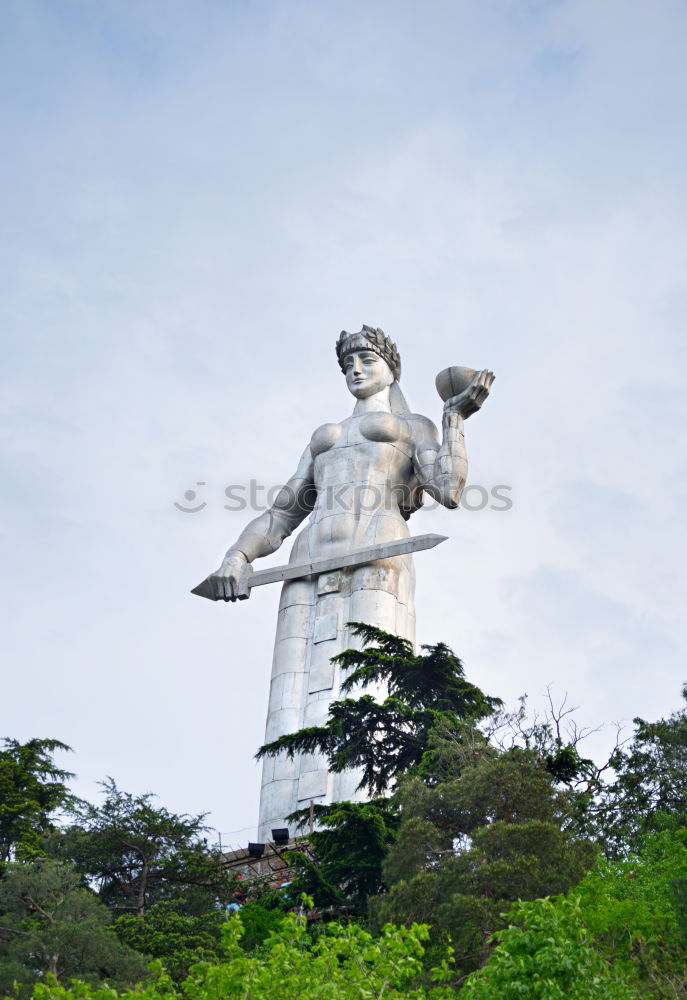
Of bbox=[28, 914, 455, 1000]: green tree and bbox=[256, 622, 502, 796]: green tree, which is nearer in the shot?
bbox=[28, 914, 455, 1000]: green tree

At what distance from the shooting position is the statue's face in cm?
2517

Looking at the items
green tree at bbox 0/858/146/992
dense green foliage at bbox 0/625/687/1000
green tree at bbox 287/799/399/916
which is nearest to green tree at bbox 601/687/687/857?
dense green foliage at bbox 0/625/687/1000

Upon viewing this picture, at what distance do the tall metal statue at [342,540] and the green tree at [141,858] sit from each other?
3529 mm

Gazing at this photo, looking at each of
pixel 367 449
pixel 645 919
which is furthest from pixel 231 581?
pixel 645 919

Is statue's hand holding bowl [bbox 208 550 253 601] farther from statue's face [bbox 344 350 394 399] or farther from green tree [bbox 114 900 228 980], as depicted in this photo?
green tree [bbox 114 900 228 980]

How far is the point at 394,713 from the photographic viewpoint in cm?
1784

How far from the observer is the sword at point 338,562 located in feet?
74.4

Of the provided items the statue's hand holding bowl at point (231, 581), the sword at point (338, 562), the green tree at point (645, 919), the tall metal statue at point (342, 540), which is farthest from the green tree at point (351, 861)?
the statue's hand holding bowl at point (231, 581)

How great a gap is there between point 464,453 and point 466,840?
9222 mm

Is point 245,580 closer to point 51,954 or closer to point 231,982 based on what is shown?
point 51,954

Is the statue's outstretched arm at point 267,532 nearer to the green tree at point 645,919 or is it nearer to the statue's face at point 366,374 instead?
the statue's face at point 366,374

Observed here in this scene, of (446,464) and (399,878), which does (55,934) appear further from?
(446,464)

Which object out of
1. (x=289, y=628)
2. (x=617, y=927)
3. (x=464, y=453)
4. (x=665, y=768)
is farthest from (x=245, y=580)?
(x=617, y=927)

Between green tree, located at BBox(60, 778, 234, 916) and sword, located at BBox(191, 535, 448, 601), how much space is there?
6.11m
